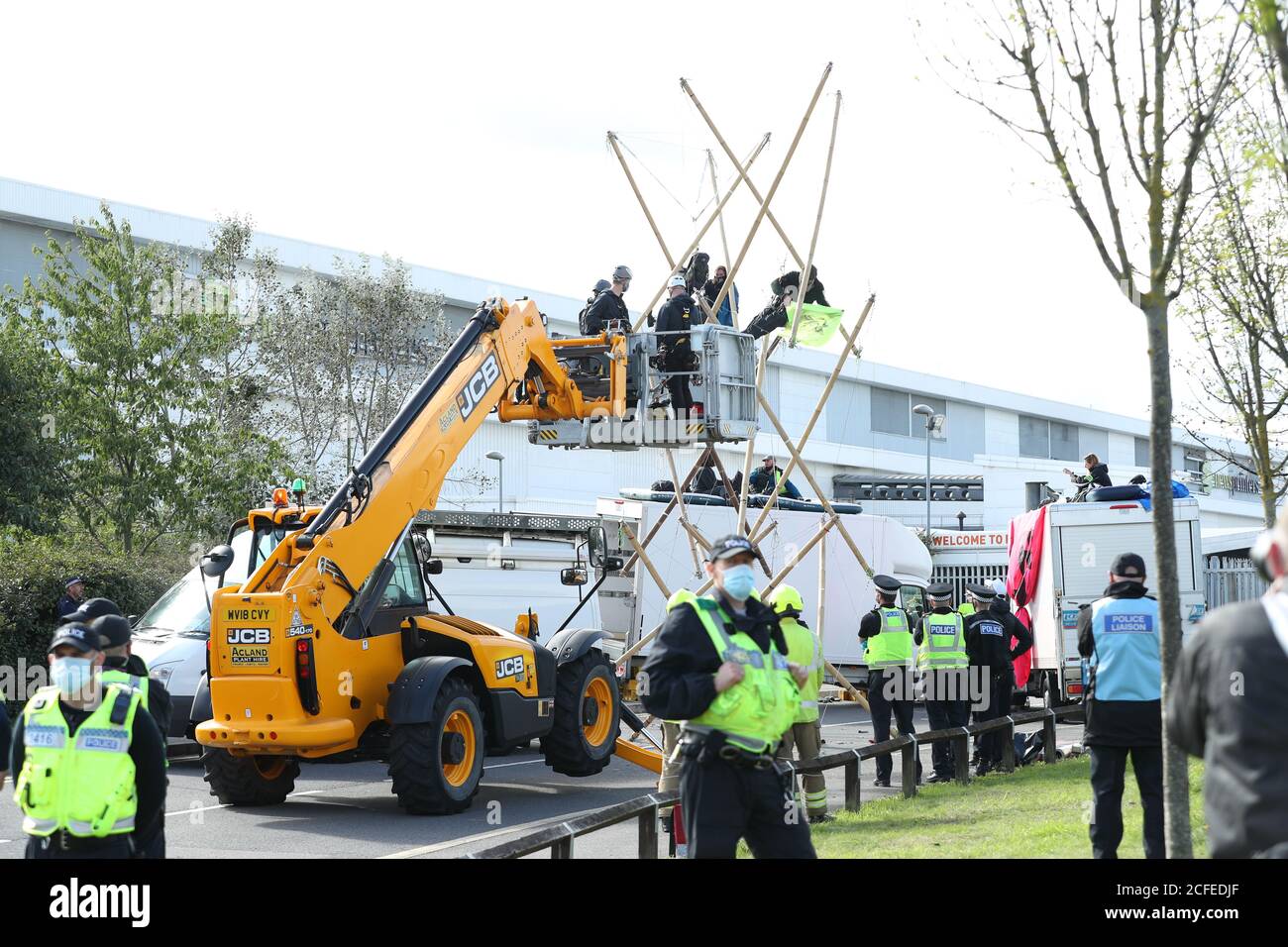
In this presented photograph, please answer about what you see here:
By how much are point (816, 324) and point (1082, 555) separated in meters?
4.36

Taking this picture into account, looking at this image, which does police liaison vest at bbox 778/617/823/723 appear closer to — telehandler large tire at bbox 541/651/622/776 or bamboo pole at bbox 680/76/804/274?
telehandler large tire at bbox 541/651/622/776

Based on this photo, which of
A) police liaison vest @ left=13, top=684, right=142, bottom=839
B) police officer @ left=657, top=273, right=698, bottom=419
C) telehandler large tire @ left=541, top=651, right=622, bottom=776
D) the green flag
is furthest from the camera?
the green flag

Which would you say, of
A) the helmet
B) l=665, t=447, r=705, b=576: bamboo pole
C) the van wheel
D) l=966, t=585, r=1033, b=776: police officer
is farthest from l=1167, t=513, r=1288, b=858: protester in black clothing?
the van wheel

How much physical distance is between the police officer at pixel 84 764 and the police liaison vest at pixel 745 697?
220 cm

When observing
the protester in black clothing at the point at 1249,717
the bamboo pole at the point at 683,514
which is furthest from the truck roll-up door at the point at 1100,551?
the protester in black clothing at the point at 1249,717

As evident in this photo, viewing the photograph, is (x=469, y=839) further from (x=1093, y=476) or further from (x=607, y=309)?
(x=1093, y=476)

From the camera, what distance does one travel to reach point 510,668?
489 inches

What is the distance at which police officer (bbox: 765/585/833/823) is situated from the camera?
31.7ft

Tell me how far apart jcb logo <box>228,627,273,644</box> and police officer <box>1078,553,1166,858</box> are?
18.9 ft

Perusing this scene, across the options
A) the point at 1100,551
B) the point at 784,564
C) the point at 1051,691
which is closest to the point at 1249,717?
the point at 1100,551

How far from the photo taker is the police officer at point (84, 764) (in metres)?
5.65

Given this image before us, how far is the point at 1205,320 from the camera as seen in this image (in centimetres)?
1234
